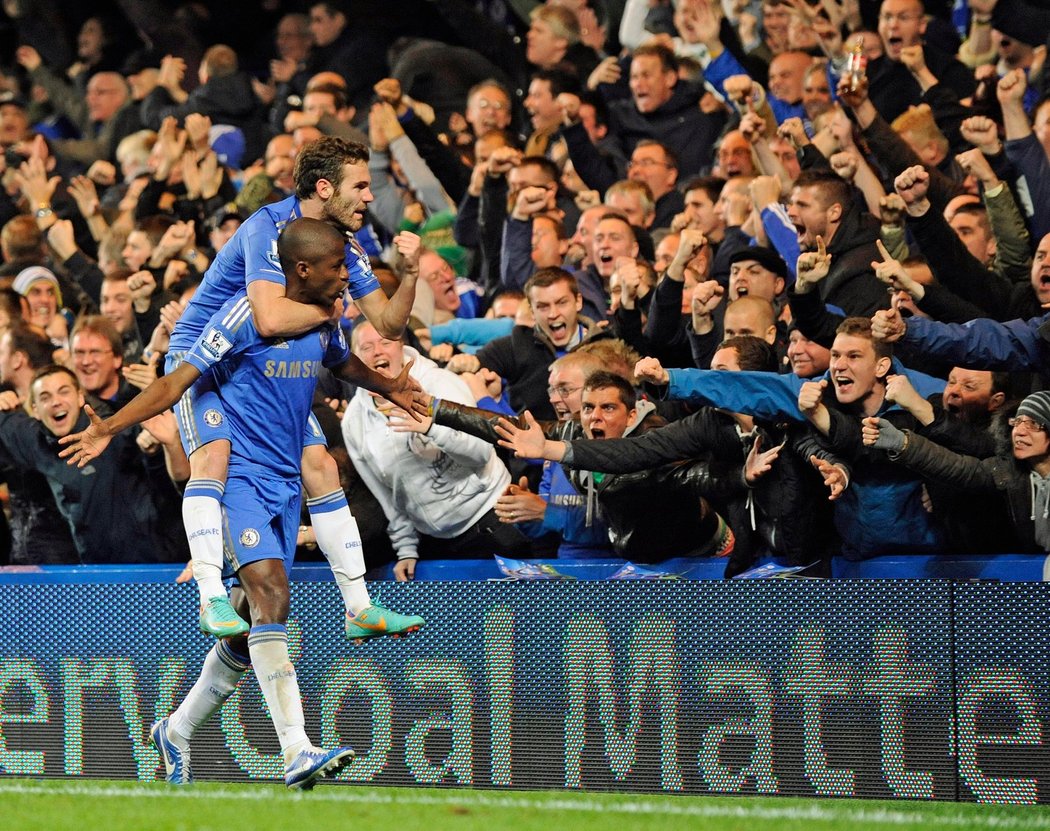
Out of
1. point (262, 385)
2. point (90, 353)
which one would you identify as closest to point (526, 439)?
point (262, 385)

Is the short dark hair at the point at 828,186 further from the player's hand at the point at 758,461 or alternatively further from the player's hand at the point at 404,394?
the player's hand at the point at 404,394

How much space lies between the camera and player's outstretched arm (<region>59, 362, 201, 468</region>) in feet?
19.7

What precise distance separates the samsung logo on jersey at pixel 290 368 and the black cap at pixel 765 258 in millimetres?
2937

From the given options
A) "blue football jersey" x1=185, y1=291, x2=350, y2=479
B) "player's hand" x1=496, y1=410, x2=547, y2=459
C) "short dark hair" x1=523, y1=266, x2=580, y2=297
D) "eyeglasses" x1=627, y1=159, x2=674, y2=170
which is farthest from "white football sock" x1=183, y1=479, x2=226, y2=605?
"eyeglasses" x1=627, y1=159, x2=674, y2=170

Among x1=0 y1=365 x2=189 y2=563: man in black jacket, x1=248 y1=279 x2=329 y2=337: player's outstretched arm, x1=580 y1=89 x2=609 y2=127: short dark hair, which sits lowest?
x1=0 y1=365 x2=189 y2=563: man in black jacket

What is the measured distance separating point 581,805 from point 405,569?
2400 mm

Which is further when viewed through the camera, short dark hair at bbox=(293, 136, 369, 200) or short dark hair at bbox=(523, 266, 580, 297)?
short dark hair at bbox=(523, 266, 580, 297)

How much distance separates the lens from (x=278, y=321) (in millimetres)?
6184

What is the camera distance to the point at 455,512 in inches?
332

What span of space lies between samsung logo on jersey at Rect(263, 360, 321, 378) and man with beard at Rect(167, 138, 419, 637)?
12cm

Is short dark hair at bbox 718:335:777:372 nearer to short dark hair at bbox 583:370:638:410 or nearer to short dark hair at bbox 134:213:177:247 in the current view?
short dark hair at bbox 583:370:638:410

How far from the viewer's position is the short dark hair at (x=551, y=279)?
8.97 meters

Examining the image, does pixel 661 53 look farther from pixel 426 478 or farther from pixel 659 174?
pixel 426 478

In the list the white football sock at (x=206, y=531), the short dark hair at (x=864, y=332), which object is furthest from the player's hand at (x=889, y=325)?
the white football sock at (x=206, y=531)
